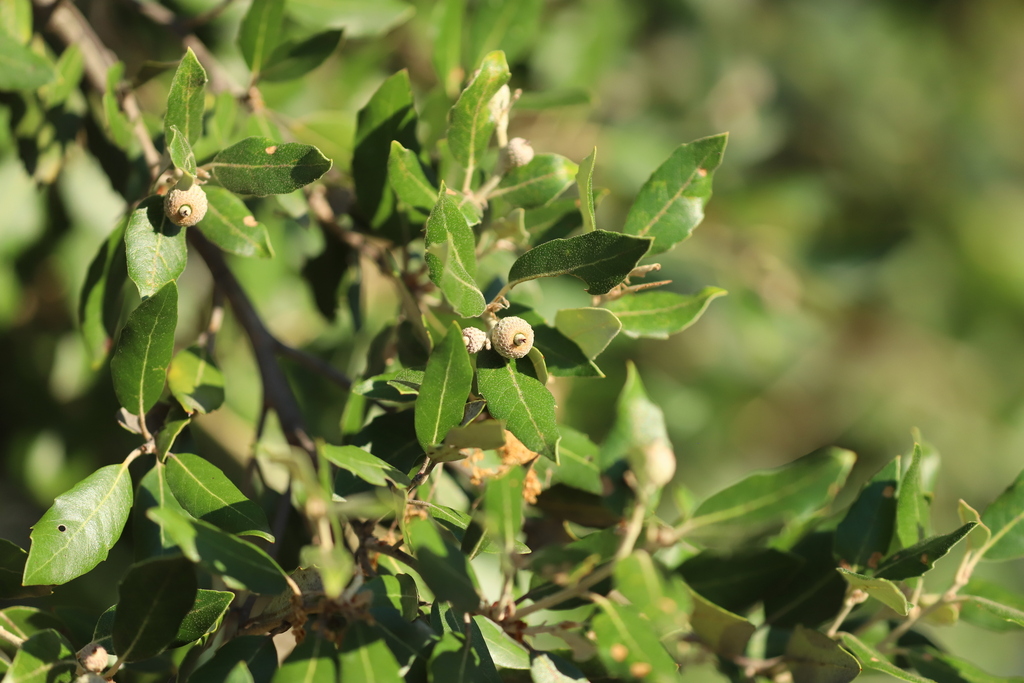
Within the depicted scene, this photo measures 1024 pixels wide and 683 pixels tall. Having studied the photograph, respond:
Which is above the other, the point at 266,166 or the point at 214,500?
the point at 266,166

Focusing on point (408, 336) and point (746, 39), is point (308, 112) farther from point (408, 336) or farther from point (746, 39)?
point (746, 39)

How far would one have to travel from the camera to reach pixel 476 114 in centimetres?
69

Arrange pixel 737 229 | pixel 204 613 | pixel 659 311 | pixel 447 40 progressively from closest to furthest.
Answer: pixel 204 613
pixel 659 311
pixel 447 40
pixel 737 229

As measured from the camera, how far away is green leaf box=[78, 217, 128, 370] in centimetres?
77

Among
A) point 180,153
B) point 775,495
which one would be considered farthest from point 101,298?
point 775,495

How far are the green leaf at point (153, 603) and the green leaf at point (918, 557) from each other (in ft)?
1.87

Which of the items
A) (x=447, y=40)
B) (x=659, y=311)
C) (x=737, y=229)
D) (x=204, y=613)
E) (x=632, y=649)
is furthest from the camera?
(x=737, y=229)

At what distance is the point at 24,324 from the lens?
1369 mm

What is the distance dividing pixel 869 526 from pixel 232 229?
0.64 meters

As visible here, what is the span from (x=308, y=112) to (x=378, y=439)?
948mm

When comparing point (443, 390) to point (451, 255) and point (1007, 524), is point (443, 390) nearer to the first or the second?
point (451, 255)

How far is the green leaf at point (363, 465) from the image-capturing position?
22.1 inches

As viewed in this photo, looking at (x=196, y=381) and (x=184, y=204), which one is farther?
(x=196, y=381)

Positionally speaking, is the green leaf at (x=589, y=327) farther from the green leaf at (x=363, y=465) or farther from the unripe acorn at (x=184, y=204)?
the unripe acorn at (x=184, y=204)
